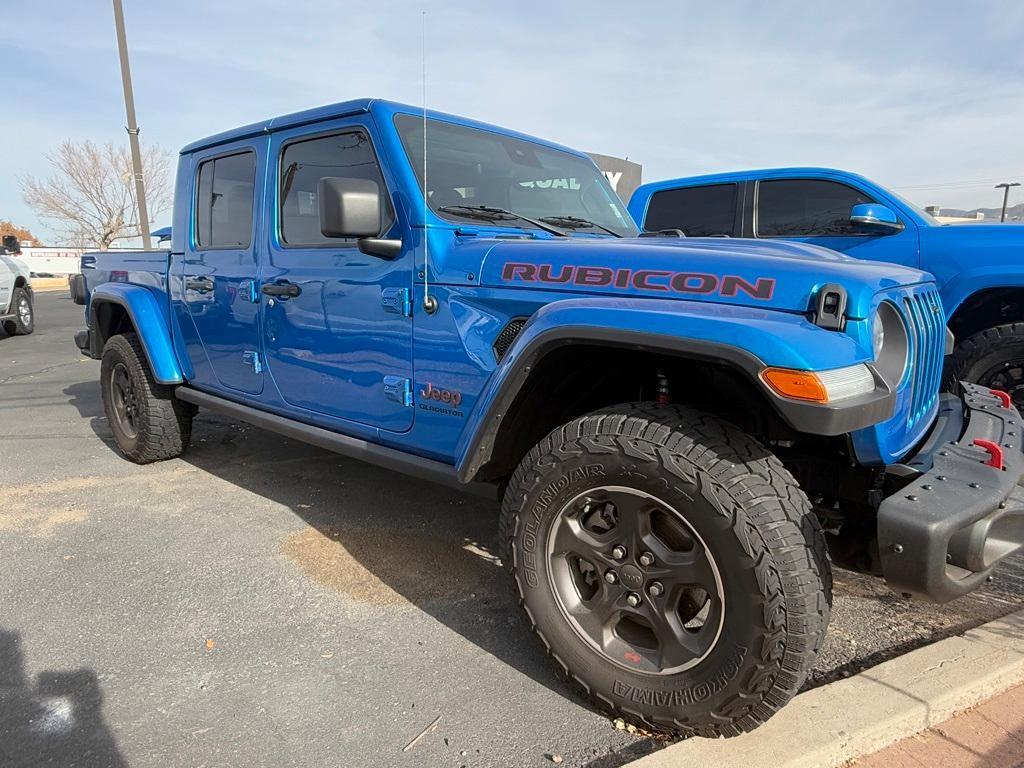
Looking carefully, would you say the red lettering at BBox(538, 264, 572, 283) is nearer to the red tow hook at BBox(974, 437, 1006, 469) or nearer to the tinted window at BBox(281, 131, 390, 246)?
the tinted window at BBox(281, 131, 390, 246)

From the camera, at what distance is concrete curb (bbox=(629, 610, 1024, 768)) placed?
1.84m

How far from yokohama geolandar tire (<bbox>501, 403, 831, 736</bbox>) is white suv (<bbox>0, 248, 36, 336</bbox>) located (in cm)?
1169

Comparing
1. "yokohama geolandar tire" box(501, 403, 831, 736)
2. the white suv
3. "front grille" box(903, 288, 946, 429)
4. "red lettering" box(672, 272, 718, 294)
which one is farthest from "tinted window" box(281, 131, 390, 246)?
the white suv

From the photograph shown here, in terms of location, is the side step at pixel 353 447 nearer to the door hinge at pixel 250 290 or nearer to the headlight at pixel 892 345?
the door hinge at pixel 250 290

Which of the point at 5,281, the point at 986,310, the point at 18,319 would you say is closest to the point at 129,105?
the point at 5,281

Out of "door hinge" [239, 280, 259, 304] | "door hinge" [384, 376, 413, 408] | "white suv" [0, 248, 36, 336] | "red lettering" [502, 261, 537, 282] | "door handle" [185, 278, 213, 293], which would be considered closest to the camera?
"red lettering" [502, 261, 537, 282]

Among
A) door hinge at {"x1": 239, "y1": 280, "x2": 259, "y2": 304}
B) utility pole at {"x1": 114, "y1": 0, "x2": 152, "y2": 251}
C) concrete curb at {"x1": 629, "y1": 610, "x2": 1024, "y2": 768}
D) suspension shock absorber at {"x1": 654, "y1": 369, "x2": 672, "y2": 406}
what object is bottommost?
concrete curb at {"x1": 629, "y1": 610, "x2": 1024, "y2": 768}

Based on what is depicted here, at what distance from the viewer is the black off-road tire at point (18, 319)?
1117 centimetres

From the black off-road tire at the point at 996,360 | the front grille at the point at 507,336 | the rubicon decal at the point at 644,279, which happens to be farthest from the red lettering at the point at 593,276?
the black off-road tire at the point at 996,360

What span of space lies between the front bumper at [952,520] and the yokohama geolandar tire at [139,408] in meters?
4.13

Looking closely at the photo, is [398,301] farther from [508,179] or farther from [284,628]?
[284,628]

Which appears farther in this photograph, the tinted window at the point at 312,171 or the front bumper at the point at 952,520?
the tinted window at the point at 312,171

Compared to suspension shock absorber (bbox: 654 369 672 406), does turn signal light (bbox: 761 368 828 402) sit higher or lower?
higher

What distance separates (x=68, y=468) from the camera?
4.50 m
